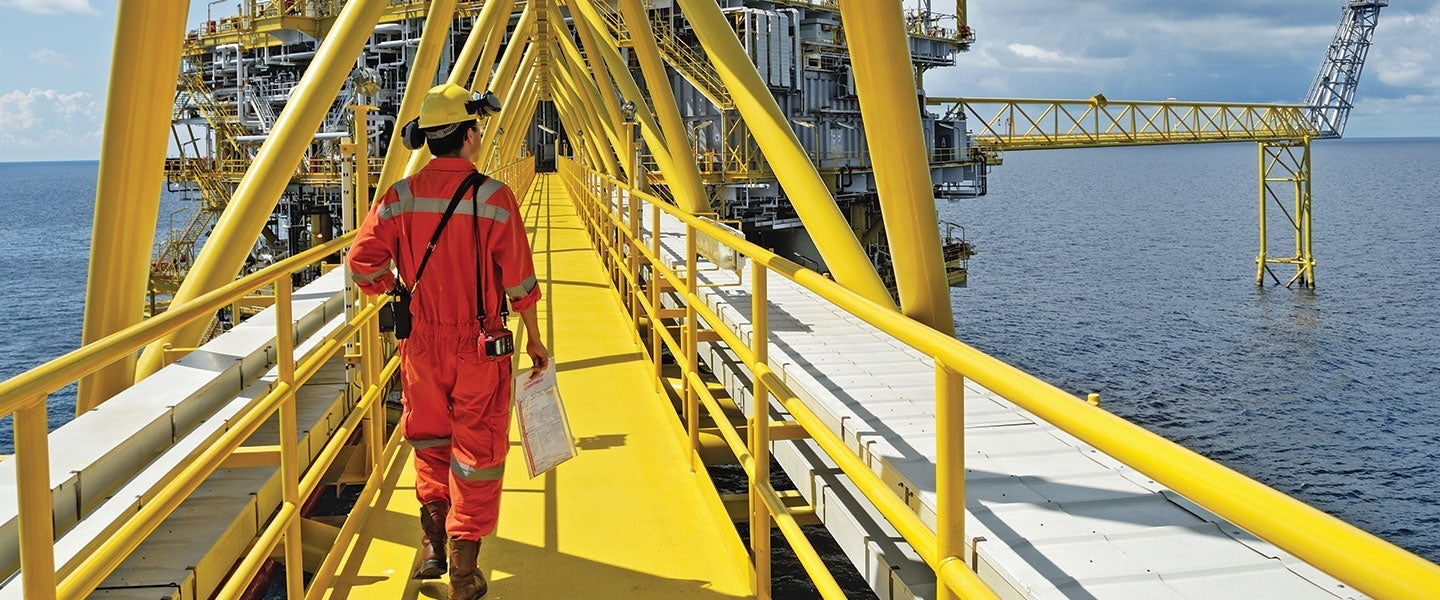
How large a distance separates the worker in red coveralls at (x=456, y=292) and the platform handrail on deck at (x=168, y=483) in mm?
416

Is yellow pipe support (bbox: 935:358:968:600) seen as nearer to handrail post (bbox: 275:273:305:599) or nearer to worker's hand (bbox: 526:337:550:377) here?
worker's hand (bbox: 526:337:550:377)

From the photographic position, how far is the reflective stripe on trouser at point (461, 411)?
4078 mm

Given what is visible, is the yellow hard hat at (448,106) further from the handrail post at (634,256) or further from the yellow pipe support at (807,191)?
the handrail post at (634,256)

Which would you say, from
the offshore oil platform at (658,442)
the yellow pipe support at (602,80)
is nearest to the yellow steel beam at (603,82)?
the yellow pipe support at (602,80)

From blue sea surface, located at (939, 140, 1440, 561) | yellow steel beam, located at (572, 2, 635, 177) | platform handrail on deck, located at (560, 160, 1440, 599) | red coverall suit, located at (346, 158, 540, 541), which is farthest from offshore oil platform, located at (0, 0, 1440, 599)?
blue sea surface, located at (939, 140, 1440, 561)

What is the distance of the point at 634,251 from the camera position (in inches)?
377

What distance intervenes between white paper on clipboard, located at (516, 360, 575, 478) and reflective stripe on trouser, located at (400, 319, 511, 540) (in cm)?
24

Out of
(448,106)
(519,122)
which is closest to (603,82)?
(448,106)

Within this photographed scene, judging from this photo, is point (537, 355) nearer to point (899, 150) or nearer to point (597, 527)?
point (597, 527)

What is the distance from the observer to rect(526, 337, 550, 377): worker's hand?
14.2ft

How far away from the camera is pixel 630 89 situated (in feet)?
50.7

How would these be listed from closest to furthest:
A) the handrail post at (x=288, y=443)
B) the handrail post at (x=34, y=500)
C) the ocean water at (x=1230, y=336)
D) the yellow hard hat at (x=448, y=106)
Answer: the handrail post at (x=34, y=500)
the handrail post at (x=288, y=443)
the yellow hard hat at (x=448, y=106)
the ocean water at (x=1230, y=336)

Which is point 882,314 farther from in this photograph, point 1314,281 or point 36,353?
point 1314,281

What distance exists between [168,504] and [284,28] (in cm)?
4446
